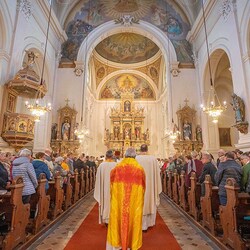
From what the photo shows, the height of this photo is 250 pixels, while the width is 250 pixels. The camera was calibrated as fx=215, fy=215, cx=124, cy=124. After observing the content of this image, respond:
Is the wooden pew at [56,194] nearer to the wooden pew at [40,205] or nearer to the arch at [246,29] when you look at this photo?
the wooden pew at [40,205]

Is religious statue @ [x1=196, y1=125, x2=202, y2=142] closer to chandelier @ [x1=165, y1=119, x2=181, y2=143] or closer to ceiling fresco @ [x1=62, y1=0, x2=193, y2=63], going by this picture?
chandelier @ [x1=165, y1=119, x2=181, y2=143]

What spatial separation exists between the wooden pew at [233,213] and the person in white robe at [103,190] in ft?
7.01

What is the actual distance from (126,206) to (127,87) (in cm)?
1945

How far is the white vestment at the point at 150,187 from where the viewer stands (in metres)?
4.05

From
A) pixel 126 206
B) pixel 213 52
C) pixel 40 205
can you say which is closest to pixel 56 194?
pixel 40 205

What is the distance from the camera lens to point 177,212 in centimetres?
582

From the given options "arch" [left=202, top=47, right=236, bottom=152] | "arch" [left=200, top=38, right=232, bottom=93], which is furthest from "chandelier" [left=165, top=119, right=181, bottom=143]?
"arch" [left=200, top=38, right=232, bottom=93]

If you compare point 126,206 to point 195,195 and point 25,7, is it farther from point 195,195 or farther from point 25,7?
point 25,7

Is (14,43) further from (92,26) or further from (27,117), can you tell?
(92,26)

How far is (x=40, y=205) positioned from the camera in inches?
154

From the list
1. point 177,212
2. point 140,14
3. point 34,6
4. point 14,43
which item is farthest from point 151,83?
point 177,212

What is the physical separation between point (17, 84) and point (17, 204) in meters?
5.93

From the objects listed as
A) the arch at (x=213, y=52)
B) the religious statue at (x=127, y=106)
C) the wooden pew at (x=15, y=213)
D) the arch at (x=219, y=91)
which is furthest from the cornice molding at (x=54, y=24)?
the wooden pew at (x=15, y=213)

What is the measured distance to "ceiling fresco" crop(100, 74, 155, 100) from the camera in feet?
70.5
